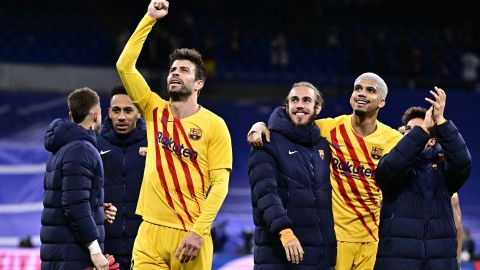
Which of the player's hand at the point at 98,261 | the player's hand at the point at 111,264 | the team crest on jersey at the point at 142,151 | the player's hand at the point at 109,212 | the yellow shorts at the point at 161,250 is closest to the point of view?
the yellow shorts at the point at 161,250

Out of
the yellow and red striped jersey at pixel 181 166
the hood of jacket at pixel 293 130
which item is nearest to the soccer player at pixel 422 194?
the hood of jacket at pixel 293 130

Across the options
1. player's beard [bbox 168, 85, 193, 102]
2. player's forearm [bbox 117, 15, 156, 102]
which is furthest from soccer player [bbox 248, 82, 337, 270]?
player's forearm [bbox 117, 15, 156, 102]

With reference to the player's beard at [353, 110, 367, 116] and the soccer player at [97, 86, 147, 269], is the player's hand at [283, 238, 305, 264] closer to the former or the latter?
the player's beard at [353, 110, 367, 116]

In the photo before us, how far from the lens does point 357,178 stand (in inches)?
261

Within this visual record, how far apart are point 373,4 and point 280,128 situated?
1710 centimetres

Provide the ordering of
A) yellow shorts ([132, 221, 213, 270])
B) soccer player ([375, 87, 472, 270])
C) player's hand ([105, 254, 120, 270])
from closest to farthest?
yellow shorts ([132, 221, 213, 270]) → soccer player ([375, 87, 472, 270]) → player's hand ([105, 254, 120, 270])

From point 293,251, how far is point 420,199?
106 cm

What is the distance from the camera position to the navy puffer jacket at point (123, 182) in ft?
22.1

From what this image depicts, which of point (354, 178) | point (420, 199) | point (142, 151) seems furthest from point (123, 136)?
point (420, 199)

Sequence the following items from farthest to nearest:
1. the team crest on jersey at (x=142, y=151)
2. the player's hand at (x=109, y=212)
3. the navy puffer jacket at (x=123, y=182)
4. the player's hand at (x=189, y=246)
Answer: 1. the team crest on jersey at (x=142, y=151)
2. the navy puffer jacket at (x=123, y=182)
3. the player's hand at (x=109, y=212)
4. the player's hand at (x=189, y=246)

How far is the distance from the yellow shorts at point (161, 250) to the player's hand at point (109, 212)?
1.11m

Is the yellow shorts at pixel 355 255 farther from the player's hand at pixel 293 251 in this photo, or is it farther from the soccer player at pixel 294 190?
the player's hand at pixel 293 251

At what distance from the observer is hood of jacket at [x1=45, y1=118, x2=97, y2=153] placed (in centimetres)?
591

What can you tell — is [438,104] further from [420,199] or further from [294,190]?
[294,190]
